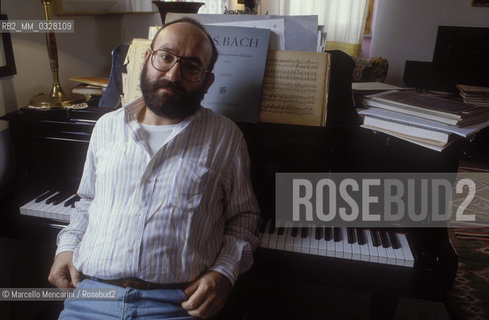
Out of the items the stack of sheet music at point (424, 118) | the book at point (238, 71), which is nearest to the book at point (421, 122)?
the stack of sheet music at point (424, 118)

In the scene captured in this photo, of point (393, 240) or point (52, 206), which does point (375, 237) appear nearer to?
point (393, 240)

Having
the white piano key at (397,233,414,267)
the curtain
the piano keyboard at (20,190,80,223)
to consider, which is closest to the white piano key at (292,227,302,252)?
the white piano key at (397,233,414,267)

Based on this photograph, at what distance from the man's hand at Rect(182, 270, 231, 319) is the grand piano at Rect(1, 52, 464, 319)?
235 mm

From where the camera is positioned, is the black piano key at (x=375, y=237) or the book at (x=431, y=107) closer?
the book at (x=431, y=107)

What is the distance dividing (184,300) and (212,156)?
1.49 ft

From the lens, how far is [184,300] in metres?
1.19

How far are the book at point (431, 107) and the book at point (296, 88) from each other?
0.73 feet

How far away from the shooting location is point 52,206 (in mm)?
1539

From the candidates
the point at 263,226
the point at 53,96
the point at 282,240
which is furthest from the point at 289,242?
the point at 53,96

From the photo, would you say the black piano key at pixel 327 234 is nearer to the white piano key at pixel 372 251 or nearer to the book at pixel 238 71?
the white piano key at pixel 372 251

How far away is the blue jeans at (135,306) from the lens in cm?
117

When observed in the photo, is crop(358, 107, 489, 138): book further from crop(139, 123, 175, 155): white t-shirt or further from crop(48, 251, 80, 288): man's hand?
crop(48, 251, 80, 288): man's hand

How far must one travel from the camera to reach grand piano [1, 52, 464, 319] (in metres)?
1.32

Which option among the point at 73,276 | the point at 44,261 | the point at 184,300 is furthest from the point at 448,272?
the point at 44,261
